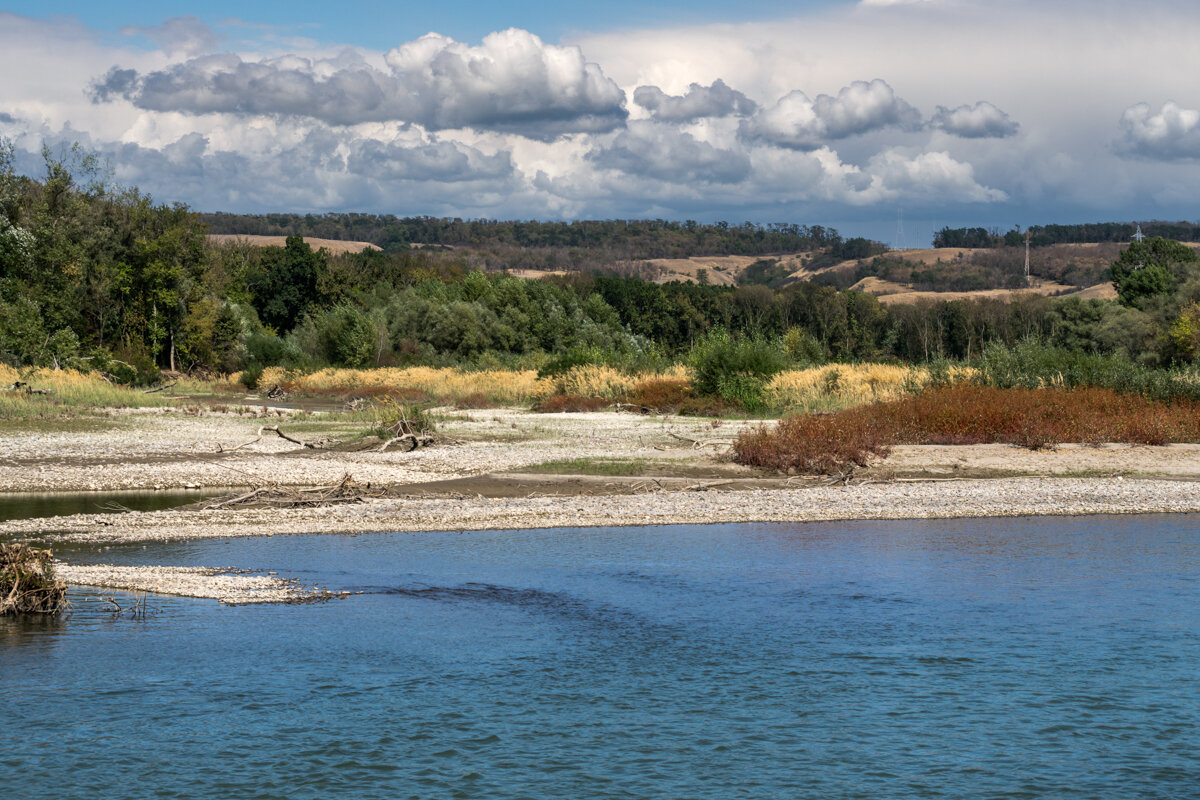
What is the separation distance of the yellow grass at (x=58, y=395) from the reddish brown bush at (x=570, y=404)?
15739mm

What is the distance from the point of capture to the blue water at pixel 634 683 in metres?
8.41

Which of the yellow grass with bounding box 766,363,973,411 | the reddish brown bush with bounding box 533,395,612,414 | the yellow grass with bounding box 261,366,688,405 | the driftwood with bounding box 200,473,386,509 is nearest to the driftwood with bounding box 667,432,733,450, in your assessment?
the yellow grass with bounding box 766,363,973,411

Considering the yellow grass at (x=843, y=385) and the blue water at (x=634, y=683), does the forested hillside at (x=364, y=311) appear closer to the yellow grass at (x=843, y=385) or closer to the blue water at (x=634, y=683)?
the yellow grass at (x=843, y=385)

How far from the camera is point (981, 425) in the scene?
90.8 feet

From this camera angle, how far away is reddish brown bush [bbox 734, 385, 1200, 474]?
25.5 m

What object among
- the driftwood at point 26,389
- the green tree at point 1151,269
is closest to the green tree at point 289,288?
the driftwood at point 26,389

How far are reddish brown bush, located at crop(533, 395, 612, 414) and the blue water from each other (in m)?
25.8

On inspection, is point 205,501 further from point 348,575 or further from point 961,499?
point 961,499

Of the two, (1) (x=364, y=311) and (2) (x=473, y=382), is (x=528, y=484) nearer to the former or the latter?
(2) (x=473, y=382)

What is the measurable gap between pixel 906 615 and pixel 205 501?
13.8 metres

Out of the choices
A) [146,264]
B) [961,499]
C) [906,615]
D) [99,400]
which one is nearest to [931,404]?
[961,499]

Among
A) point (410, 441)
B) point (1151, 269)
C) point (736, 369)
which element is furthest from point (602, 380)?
point (1151, 269)

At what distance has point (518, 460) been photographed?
88.5 feet

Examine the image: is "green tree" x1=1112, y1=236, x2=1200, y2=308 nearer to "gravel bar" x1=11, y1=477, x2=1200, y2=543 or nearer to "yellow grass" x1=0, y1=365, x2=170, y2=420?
"gravel bar" x1=11, y1=477, x2=1200, y2=543
